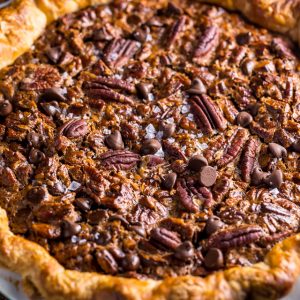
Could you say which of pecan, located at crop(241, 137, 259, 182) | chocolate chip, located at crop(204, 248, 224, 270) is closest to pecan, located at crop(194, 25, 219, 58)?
pecan, located at crop(241, 137, 259, 182)

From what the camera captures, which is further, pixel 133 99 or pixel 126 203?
pixel 133 99

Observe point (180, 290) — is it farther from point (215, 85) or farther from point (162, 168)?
point (215, 85)

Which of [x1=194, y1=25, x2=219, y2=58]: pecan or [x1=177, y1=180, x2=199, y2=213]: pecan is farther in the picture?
[x1=194, y1=25, x2=219, y2=58]: pecan

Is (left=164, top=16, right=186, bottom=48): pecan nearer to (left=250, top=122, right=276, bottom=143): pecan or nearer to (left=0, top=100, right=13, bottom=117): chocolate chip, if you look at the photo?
(left=250, top=122, right=276, bottom=143): pecan

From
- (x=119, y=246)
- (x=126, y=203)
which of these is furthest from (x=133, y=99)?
(x=119, y=246)

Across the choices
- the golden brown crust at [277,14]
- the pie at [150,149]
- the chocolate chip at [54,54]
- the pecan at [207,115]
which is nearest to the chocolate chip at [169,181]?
the pie at [150,149]
